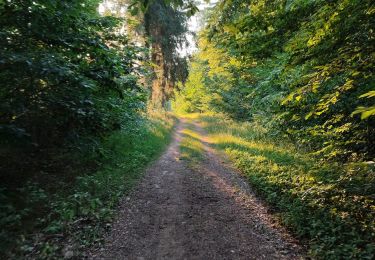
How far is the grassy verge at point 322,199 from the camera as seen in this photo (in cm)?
516

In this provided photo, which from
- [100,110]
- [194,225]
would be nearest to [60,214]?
[100,110]

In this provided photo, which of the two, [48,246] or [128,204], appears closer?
[48,246]

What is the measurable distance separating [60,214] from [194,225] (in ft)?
9.10

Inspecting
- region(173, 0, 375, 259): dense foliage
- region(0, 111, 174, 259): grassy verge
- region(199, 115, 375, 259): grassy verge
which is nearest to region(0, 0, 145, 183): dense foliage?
region(0, 111, 174, 259): grassy verge

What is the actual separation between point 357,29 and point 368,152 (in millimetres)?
4363

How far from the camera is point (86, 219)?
6.14 meters

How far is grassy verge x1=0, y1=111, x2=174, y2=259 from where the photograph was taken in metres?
5.09

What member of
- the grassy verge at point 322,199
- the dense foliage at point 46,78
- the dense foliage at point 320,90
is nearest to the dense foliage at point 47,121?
the dense foliage at point 46,78

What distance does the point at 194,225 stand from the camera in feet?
20.7

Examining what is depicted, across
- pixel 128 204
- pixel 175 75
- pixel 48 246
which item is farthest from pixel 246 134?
pixel 48 246

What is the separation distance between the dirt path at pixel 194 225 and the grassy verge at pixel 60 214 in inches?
15.0

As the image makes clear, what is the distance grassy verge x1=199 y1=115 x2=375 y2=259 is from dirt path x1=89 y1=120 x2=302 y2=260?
41 centimetres

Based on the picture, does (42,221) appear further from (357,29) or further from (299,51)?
(357,29)

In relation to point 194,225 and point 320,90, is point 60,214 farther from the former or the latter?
point 320,90
